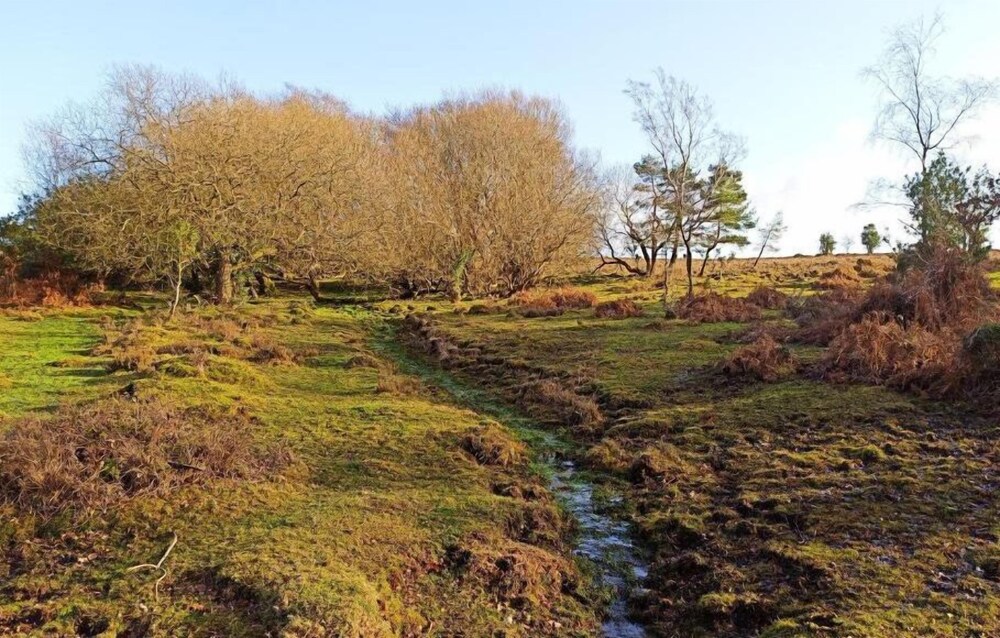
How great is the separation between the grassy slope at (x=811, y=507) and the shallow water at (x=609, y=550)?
0.23 meters

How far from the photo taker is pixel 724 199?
43.2 m

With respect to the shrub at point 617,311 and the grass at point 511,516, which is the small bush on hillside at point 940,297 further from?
the shrub at point 617,311

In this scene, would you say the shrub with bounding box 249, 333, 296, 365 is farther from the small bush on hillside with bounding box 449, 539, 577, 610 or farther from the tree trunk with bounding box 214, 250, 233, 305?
the tree trunk with bounding box 214, 250, 233, 305

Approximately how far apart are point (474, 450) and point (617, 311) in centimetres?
1601

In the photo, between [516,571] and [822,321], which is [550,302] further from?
[516,571]

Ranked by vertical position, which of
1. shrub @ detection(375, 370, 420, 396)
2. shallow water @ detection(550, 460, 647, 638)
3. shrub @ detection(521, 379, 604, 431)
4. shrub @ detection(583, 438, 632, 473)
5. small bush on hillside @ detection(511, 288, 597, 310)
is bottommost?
shallow water @ detection(550, 460, 647, 638)

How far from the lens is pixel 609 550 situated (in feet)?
21.8

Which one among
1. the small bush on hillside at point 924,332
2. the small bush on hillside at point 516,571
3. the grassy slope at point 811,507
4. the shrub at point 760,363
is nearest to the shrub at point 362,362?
the grassy slope at point 811,507

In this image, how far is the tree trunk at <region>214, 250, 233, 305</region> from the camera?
28.4m

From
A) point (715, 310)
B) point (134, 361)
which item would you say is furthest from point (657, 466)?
point (715, 310)

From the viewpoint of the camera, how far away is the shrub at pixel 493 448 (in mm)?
8805

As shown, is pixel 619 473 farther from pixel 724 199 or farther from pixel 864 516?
pixel 724 199

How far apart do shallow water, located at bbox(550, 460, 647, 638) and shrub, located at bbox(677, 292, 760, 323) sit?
13.8 metres

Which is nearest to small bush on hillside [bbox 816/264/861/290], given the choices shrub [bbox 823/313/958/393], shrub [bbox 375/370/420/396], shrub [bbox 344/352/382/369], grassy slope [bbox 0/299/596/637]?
shrub [bbox 823/313/958/393]
